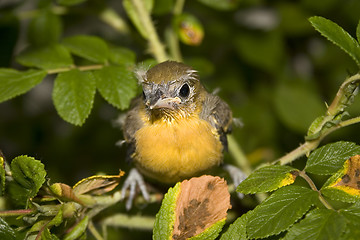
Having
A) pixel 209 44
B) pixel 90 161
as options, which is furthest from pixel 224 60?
pixel 90 161

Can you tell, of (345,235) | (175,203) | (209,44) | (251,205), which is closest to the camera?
(345,235)

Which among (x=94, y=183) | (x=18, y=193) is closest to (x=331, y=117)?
(x=94, y=183)

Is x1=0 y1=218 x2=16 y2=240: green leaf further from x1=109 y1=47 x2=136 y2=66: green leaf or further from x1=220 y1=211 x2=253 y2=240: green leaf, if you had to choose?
x1=109 y1=47 x2=136 y2=66: green leaf

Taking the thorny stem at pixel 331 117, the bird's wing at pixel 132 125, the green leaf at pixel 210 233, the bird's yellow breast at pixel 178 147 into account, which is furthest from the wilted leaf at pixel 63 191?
the thorny stem at pixel 331 117

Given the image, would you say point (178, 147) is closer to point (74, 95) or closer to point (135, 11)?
point (74, 95)

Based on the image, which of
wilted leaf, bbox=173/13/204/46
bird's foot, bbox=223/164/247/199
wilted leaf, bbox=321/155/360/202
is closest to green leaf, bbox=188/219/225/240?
wilted leaf, bbox=321/155/360/202

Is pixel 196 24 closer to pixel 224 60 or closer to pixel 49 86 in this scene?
pixel 224 60
